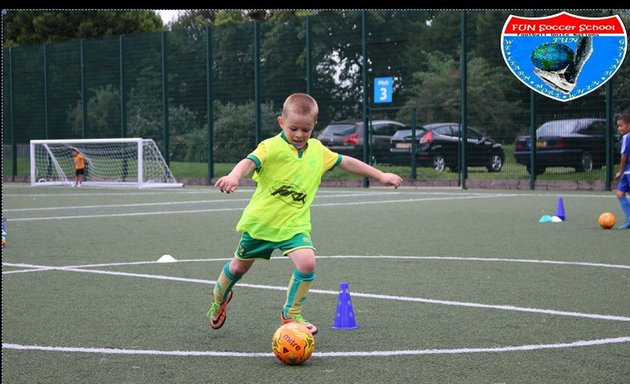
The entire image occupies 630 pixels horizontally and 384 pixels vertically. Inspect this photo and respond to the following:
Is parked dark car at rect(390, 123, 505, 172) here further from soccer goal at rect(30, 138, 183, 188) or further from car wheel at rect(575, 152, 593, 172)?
soccer goal at rect(30, 138, 183, 188)

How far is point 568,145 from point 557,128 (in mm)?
567

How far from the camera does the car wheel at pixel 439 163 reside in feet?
92.7

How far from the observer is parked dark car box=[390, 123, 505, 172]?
26969 millimetres

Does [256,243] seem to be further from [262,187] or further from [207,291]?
[207,291]

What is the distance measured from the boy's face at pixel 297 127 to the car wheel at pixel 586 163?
67.1 ft

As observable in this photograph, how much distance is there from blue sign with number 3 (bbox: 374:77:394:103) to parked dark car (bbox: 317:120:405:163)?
0.68 metres

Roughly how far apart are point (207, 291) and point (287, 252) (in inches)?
85.6

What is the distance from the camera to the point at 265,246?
624cm

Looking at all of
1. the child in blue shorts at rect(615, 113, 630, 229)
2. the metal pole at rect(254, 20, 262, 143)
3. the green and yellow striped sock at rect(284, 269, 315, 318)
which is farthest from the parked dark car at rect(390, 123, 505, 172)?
the green and yellow striped sock at rect(284, 269, 315, 318)

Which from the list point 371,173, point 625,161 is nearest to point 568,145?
point 625,161

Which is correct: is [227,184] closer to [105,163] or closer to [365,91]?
[365,91]

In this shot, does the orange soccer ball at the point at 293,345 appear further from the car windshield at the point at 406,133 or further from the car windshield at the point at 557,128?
the car windshield at the point at 406,133

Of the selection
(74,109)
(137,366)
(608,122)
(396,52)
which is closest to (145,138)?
(74,109)

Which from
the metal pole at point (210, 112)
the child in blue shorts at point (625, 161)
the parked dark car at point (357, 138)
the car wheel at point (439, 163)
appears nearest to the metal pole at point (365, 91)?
the parked dark car at point (357, 138)
